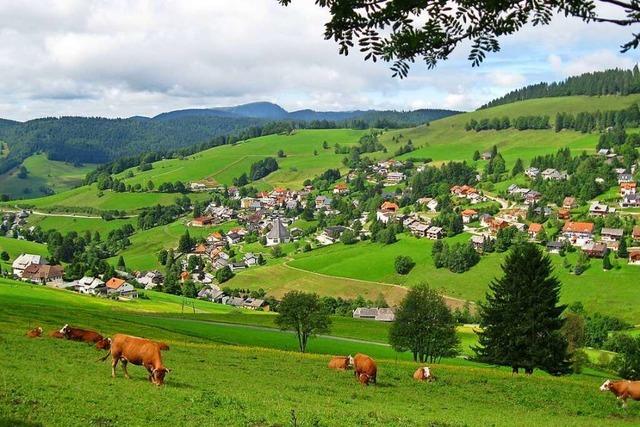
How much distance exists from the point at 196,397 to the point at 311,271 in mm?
137839

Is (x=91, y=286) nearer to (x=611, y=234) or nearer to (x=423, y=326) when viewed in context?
(x=423, y=326)

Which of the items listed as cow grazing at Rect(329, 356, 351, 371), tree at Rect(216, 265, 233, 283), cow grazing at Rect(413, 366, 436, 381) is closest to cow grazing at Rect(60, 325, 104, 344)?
cow grazing at Rect(329, 356, 351, 371)

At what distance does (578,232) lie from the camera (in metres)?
145

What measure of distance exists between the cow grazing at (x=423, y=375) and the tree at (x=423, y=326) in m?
28.2

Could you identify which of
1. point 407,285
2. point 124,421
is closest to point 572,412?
point 124,421

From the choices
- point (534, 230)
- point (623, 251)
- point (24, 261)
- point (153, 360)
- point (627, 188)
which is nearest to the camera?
point (153, 360)

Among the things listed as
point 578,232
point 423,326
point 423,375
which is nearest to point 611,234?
point 578,232

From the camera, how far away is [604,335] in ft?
318

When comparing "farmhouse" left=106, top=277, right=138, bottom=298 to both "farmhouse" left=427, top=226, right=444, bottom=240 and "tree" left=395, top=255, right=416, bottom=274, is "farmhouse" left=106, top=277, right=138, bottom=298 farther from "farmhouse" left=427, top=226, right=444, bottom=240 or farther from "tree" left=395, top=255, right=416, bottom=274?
"farmhouse" left=427, top=226, right=444, bottom=240

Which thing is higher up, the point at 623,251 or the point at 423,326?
the point at 423,326

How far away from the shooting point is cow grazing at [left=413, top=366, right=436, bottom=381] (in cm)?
2802

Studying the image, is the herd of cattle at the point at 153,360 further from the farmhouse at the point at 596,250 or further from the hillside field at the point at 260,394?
the farmhouse at the point at 596,250

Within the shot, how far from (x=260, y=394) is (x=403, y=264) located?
12787cm

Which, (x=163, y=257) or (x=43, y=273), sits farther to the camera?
(x=163, y=257)
